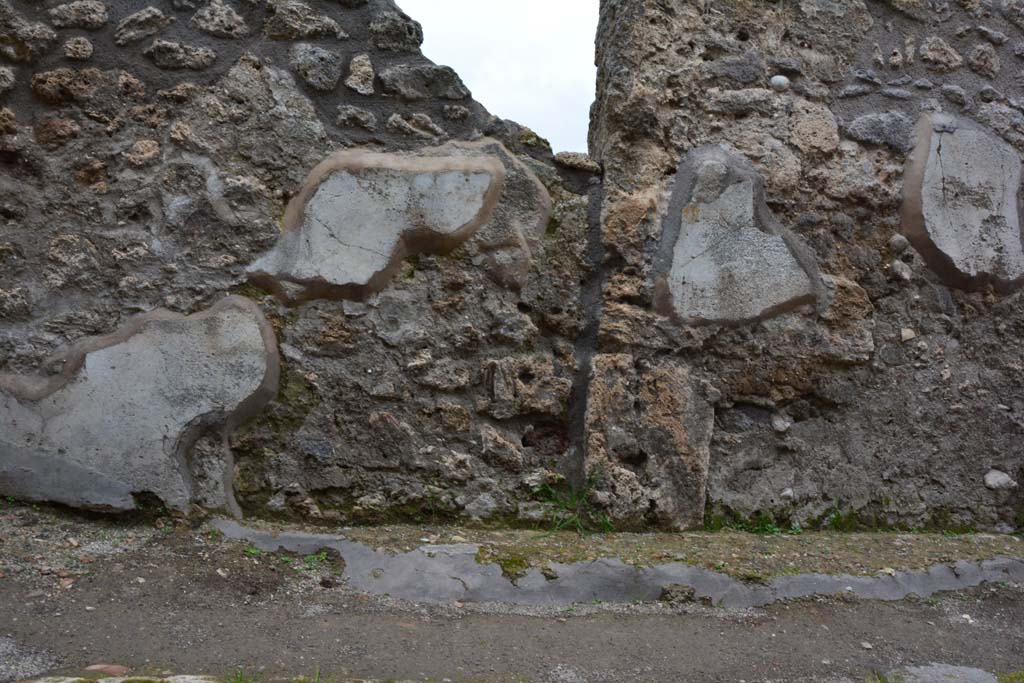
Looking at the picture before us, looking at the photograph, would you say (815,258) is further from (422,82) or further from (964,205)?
(422,82)

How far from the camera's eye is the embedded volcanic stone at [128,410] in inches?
87.5

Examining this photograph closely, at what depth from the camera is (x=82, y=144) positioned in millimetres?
2328

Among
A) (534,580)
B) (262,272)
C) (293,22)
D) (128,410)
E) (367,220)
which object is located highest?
(293,22)

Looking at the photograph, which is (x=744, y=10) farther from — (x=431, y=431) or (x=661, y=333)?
(x=431, y=431)

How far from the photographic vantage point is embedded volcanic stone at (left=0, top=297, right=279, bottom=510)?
2223mm

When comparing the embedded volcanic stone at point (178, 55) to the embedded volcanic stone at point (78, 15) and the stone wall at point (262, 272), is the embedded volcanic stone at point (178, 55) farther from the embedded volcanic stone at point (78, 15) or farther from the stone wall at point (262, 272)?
the embedded volcanic stone at point (78, 15)

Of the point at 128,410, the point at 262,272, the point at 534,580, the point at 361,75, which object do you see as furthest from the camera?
the point at 361,75

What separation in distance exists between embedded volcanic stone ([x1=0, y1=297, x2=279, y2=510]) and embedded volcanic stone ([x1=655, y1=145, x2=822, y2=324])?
119 centimetres

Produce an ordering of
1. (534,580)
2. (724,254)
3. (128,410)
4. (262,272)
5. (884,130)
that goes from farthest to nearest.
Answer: (884,130)
(724,254)
(262,272)
(128,410)
(534,580)

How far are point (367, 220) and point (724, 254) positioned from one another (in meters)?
1.01

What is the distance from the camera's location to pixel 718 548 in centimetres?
235

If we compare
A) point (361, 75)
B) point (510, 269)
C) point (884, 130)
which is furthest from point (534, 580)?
point (884, 130)

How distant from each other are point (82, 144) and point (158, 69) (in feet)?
0.91

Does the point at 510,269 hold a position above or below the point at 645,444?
above
